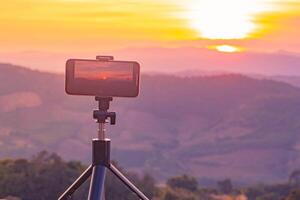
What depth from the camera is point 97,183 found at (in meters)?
2.62

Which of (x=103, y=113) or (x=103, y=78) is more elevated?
(x=103, y=78)

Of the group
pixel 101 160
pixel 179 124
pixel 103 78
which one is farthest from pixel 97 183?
pixel 179 124

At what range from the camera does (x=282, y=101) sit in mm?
25391

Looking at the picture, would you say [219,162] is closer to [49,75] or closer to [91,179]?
[49,75]

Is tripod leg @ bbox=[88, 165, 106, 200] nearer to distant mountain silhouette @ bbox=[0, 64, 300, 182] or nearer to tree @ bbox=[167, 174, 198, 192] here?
tree @ bbox=[167, 174, 198, 192]

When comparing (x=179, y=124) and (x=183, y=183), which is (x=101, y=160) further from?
(x=179, y=124)

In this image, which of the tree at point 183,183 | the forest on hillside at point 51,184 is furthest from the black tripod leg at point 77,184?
the tree at point 183,183

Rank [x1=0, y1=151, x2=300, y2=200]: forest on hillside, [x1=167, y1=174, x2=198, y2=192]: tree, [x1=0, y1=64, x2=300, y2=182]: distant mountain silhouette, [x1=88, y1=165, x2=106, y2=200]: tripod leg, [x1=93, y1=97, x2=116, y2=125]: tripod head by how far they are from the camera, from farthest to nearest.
Result: 1. [x1=0, y1=64, x2=300, y2=182]: distant mountain silhouette
2. [x1=167, y1=174, x2=198, y2=192]: tree
3. [x1=0, y1=151, x2=300, y2=200]: forest on hillside
4. [x1=93, y1=97, x2=116, y2=125]: tripod head
5. [x1=88, y1=165, x2=106, y2=200]: tripod leg

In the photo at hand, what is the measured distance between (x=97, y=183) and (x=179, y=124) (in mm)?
28701

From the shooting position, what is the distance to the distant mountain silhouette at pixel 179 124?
23.1m

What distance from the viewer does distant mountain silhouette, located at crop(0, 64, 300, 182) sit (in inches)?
908

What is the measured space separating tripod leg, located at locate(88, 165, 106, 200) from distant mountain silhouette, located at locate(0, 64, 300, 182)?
17005 mm

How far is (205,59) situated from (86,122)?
4.08 metres

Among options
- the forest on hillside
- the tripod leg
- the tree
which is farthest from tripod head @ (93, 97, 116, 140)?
the tree
